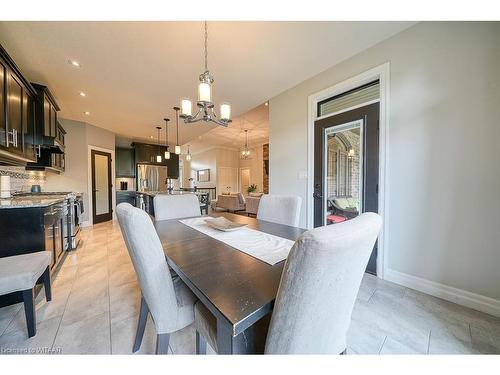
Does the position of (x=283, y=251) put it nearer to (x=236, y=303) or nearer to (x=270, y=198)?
(x=236, y=303)

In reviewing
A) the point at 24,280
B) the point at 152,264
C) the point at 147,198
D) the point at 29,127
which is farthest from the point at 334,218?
the point at 147,198

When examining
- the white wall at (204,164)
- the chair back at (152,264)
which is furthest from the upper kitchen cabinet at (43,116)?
the white wall at (204,164)

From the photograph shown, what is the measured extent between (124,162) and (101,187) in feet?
6.59

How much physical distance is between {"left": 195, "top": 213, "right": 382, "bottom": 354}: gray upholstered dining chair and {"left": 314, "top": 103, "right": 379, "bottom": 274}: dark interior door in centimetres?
178

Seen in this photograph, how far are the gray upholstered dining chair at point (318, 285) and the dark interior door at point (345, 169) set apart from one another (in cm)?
178

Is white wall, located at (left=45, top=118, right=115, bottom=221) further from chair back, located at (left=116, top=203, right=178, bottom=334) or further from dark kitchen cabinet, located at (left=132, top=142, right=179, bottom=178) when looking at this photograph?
chair back, located at (left=116, top=203, right=178, bottom=334)

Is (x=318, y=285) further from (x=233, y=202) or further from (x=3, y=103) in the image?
(x=233, y=202)

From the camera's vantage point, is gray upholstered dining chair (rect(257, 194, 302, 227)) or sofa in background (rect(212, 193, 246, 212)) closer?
gray upholstered dining chair (rect(257, 194, 302, 227))

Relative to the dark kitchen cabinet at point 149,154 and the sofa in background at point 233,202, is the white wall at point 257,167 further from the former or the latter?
the dark kitchen cabinet at point 149,154

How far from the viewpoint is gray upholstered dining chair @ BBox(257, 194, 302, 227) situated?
6.01ft

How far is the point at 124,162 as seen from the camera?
698cm

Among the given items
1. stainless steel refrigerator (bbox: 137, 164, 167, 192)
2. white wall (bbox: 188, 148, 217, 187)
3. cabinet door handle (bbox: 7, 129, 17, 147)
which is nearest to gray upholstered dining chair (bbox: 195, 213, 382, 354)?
cabinet door handle (bbox: 7, 129, 17, 147)

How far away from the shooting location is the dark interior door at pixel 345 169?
218cm
